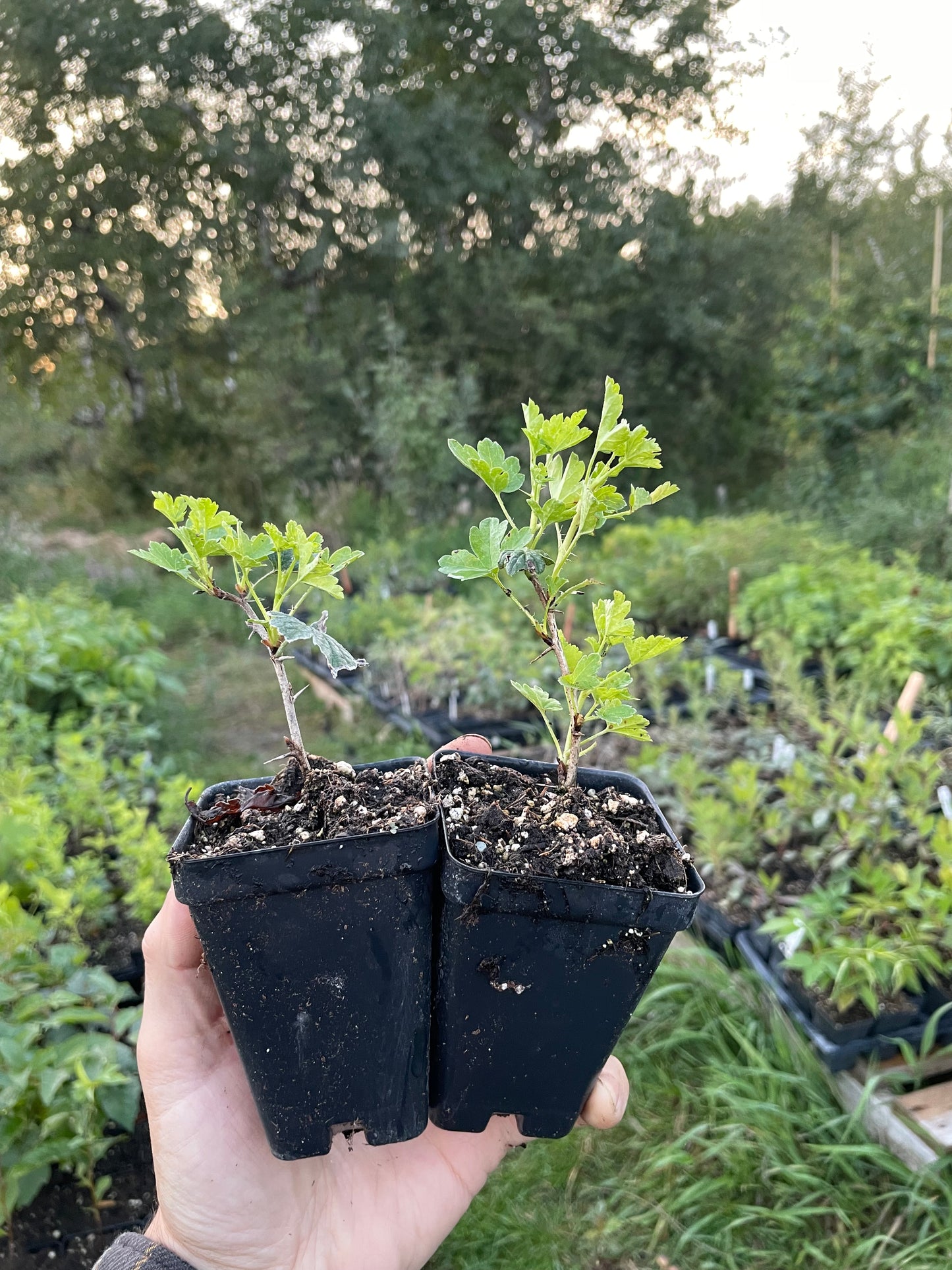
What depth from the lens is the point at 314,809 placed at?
35.7 inches

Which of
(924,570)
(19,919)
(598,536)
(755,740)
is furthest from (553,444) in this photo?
(598,536)

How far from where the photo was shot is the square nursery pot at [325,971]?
83 centimetres

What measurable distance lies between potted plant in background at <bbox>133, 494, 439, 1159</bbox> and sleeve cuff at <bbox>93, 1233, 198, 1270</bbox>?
9.6 inches

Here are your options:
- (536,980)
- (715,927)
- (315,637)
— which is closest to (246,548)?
(315,637)

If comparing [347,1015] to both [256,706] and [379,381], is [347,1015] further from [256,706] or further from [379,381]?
[379,381]

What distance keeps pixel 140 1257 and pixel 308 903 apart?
607mm

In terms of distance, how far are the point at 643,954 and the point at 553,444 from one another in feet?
1.92

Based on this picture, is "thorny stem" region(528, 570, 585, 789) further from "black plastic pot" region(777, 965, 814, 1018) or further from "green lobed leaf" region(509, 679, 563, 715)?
"black plastic pot" region(777, 965, 814, 1018)

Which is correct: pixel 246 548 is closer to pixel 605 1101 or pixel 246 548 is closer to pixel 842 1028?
pixel 605 1101

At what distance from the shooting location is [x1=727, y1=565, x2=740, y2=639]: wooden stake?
4797mm

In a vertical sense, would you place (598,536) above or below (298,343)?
below

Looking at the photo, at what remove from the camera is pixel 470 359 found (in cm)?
1009

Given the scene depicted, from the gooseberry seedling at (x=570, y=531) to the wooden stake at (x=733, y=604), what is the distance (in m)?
4.08

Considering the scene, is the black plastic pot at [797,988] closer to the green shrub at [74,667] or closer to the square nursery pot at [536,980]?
the square nursery pot at [536,980]
